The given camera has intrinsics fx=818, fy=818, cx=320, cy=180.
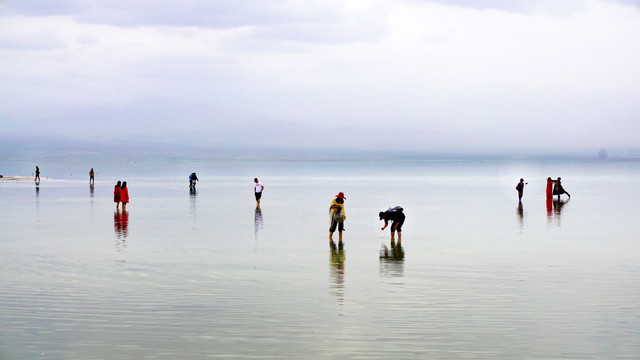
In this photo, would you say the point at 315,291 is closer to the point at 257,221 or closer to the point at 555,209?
the point at 257,221

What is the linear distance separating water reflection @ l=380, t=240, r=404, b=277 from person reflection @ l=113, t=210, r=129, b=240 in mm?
7806

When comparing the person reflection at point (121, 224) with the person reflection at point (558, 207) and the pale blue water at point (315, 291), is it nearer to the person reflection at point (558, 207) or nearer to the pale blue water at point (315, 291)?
the pale blue water at point (315, 291)

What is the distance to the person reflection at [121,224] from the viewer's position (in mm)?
24609

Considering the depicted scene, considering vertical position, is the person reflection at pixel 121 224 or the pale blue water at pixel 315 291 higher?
the person reflection at pixel 121 224

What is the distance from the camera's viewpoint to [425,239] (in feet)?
76.4

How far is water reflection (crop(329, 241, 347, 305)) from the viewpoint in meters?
14.3

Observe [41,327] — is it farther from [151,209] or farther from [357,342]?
[151,209]

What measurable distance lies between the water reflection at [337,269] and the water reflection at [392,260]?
0.89 meters

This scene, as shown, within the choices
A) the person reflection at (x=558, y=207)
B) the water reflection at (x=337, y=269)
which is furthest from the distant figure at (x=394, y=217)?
the person reflection at (x=558, y=207)

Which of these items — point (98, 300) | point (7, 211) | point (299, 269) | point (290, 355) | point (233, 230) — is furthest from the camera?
point (7, 211)

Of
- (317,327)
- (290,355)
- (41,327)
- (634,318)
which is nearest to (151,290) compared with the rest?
(41,327)

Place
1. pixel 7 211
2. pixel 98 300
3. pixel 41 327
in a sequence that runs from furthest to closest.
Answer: pixel 7 211 < pixel 98 300 < pixel 41 327

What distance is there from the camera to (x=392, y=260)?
18.7 meters

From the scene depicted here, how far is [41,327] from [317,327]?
3.88 metres
